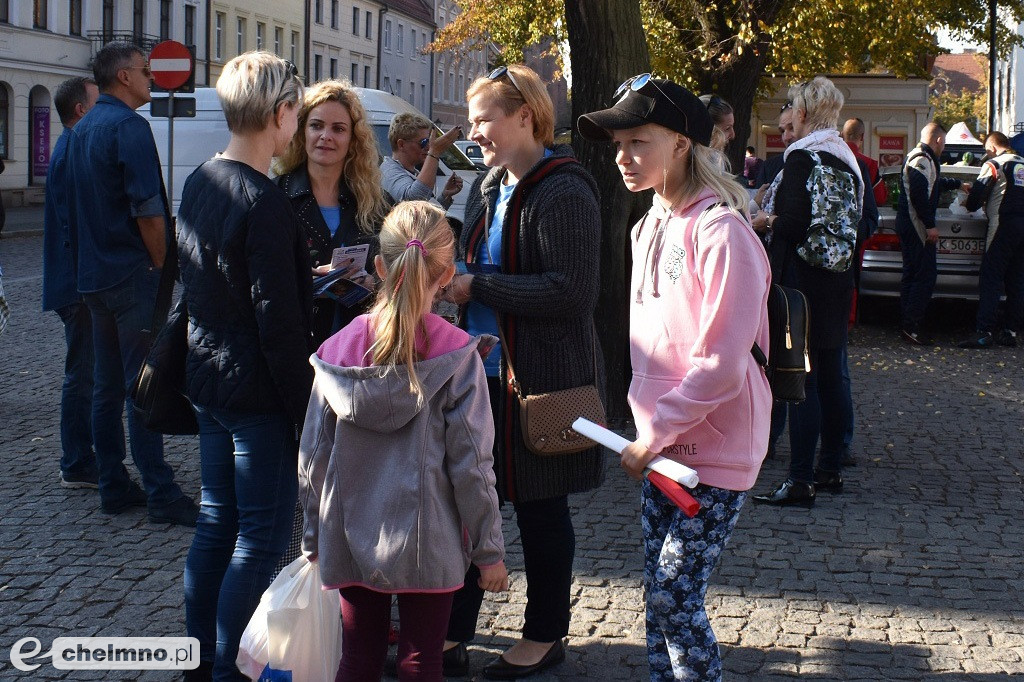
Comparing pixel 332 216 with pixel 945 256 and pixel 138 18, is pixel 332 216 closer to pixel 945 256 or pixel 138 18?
pixel 945 256

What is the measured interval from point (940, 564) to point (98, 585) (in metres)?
3.48

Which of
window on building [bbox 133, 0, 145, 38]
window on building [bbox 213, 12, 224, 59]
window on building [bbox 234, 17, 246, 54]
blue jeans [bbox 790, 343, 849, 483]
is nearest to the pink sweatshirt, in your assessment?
blue jeans [bbox 790, 343, 849, 483]

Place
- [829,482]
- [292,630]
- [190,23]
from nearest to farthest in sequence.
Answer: [292,630]
[829,482]
[190,23]

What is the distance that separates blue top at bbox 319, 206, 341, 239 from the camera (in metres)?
4.52

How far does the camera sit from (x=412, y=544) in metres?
3.04

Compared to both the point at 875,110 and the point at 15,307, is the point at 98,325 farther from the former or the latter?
the point at 875,110

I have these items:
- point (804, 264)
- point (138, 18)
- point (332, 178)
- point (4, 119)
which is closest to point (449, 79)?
point (138, 18)

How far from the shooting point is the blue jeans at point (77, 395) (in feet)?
20.4

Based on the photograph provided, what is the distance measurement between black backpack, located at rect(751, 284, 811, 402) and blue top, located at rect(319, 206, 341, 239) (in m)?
1.63

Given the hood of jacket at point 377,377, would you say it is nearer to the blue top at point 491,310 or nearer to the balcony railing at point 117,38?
the blue top at point 491,310

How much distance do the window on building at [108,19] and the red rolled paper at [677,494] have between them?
42373 mm

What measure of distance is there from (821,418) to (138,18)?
4237cm

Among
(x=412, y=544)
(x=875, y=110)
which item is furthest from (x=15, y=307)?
(x=875, y=110)

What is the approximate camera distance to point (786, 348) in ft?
12.6
